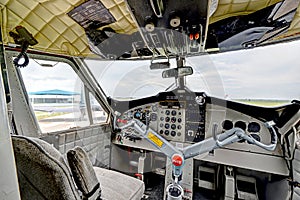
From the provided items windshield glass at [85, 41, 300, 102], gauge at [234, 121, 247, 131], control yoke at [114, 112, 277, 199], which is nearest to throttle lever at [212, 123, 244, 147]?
control yoke at [114, 112, 277, 199]

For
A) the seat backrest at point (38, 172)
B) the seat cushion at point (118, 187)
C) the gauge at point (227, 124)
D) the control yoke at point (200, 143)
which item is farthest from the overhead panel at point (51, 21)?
the gauge at point (227, 124)

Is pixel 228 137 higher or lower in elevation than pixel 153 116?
lower

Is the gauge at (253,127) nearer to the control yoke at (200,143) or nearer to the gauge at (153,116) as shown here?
the control yoke at (200,143)

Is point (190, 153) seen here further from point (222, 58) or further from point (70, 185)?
point (70, 185)

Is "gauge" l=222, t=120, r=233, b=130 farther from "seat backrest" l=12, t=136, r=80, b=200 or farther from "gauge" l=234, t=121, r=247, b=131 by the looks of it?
"seat backrest" l=12, t=136, r=80, b=200

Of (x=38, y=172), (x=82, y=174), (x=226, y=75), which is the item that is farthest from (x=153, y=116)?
(x=38, y=172)

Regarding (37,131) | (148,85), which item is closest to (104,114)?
(148,85)

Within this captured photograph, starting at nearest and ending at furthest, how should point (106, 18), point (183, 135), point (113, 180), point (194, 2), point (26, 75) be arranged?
1. point (194, 2)
2. point (106, 18)
3. point (113, 180)
4. point (26, 75)
5. point (183, 135)

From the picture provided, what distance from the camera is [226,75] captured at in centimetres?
215

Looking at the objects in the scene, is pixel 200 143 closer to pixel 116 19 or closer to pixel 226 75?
Answer: pixel 226 75

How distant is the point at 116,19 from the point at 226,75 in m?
1.40

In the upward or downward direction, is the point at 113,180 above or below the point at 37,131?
below

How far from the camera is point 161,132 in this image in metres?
2.67

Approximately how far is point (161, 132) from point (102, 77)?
1158mm
